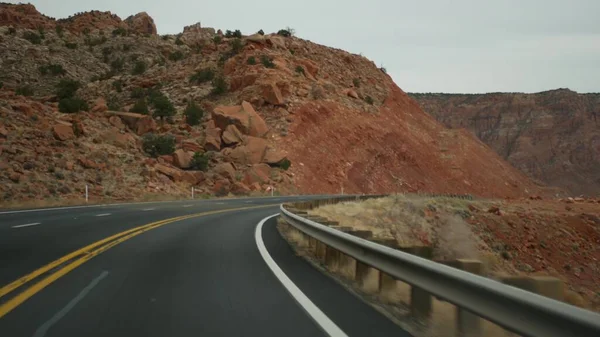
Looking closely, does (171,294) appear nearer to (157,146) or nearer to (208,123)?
(157,146)

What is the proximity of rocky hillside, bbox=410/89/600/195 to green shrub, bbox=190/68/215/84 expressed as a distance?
67.6 meters

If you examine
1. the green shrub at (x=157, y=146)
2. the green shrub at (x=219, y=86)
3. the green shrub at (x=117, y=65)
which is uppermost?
the green shrub at (x=117, y=65)

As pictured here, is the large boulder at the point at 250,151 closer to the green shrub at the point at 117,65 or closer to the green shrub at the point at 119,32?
the green shrub at the point at 117,65

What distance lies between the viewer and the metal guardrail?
3.35m

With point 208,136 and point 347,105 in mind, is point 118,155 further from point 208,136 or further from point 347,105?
point 347,105

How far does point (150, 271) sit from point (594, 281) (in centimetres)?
2476

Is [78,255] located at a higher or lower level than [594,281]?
higher

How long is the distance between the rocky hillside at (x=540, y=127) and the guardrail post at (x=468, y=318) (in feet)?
362

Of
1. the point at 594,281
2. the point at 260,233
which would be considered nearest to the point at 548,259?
the point at 594,281

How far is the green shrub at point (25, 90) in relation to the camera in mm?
66637

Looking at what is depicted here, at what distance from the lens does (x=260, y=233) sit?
1689 centimetres

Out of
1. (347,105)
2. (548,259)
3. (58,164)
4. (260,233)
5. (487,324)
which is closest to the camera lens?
(487,324)

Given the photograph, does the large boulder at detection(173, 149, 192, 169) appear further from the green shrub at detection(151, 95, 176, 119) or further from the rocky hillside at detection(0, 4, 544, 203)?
the green shrub at detection(151, 95, 176, 119)

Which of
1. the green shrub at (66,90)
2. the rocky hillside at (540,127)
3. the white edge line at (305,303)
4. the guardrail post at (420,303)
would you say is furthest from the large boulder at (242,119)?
the rocky hillside at (540,127)
